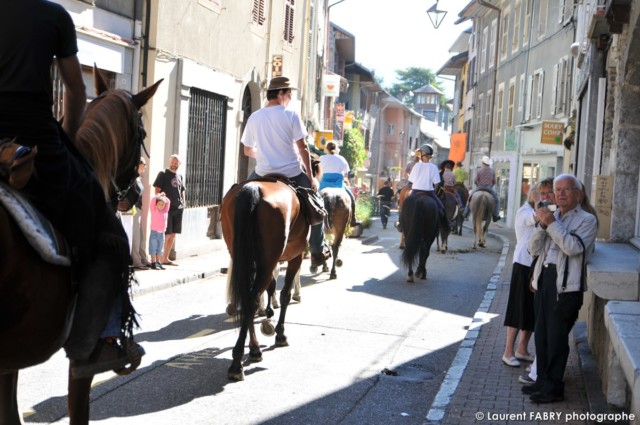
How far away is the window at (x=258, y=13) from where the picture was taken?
70.8ft

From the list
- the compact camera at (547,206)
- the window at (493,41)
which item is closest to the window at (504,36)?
the window at (493,41)

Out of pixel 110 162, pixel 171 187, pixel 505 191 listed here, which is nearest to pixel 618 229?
pixel 110 162

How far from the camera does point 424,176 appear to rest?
599 inches

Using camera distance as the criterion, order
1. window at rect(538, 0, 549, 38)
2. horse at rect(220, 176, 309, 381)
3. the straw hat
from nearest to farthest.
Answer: horse at rect(220, 176, 309, 381) < the straw hat < window at rect(538, 0, 549, 38)

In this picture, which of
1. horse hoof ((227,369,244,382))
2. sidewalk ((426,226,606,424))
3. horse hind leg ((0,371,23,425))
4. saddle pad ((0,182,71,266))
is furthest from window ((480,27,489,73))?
saddle pad ((0,182,71,266))

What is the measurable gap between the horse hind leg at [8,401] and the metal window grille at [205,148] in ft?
44.4

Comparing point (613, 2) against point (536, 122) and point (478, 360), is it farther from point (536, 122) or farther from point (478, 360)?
point (536, 122)

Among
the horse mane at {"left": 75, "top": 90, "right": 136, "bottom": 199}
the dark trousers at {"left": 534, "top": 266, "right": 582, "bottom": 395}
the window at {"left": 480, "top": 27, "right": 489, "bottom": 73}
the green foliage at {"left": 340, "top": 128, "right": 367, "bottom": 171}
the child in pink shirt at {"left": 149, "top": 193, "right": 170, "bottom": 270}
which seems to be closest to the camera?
the horse mane at {"left": 75, "top": 90, "right": 136, "bottom": 199}

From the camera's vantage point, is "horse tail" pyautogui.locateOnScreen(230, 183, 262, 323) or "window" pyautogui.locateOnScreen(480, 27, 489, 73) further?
"window" pyautogui.locateOnScreen(480, 27, 489, 73)

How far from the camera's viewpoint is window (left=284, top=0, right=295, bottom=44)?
81.4 ft

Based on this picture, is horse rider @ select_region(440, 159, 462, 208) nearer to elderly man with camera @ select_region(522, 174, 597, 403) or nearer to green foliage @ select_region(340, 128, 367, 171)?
elderly man with camera @ select_region(522, 174, 597, 403)

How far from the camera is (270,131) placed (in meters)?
8.73

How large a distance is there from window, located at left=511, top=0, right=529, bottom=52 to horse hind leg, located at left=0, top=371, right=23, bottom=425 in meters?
34.2

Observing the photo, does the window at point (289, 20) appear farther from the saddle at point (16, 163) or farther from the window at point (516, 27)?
the saddle at point (16, 163)
